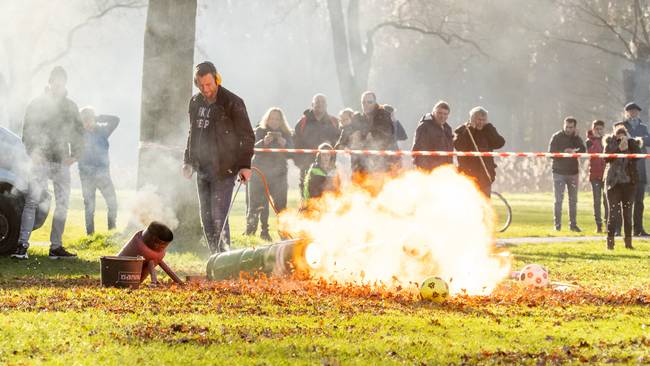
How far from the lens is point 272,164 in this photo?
18.6 m

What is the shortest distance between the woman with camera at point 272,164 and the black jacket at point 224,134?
704cm

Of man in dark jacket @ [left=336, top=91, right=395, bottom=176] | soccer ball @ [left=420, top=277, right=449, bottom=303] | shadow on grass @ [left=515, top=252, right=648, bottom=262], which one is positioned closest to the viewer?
soccer ball @ [left=420, top=277, right=449, bottom=303]

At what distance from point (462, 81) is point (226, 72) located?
27.1 m

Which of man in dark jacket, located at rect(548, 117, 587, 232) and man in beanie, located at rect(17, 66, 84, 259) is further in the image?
man in dark jacket, located at rect(548, 117, 587, 232)

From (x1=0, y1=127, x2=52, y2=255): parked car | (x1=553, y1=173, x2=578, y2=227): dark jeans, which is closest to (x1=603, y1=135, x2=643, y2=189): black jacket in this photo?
(x1=553, y1=173, x2=578, y2=227): dark jeans

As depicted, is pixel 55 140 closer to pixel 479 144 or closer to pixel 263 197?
pixel 263 197

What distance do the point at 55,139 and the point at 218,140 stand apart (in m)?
3.04

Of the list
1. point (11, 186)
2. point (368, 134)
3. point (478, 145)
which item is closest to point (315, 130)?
point (368, 134)

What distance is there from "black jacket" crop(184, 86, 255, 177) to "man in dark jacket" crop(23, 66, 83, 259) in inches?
109

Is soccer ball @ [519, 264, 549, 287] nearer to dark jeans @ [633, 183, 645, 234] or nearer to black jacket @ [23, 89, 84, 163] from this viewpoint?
black jacket @ [23, 89, 84, 163]

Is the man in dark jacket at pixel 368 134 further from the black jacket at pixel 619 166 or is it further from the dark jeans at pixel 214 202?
the dark jeans at pixel 214 202

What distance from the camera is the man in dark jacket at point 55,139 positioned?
13430 millimetres

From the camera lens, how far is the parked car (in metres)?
13.3

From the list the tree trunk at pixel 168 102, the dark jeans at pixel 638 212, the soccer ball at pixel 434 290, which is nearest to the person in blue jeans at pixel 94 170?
the tree trunk at pixel 168 102
